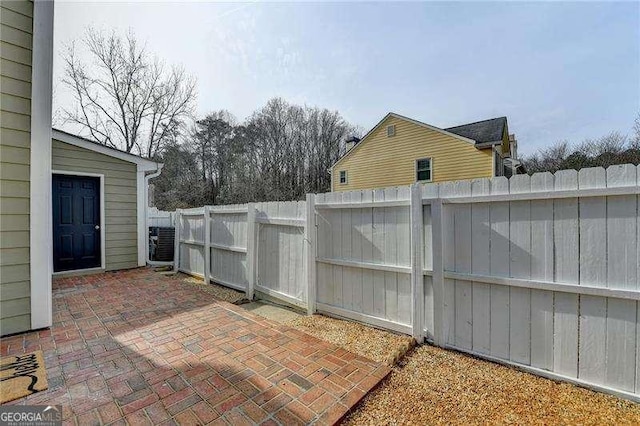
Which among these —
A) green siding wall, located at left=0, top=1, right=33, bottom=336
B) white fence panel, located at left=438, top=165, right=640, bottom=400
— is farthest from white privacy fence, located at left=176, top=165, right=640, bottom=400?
green siding wall, located at left=0, top=1, right=33, bottom=336

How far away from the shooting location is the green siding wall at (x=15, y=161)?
2.97m

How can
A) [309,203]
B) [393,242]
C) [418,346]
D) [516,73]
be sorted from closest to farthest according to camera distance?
[418,346], [393,242], [309,203], [516,73]

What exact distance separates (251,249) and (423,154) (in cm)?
984

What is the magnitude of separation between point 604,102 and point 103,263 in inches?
763

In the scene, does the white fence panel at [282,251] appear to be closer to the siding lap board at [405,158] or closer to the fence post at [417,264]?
the fence post at [417,264]

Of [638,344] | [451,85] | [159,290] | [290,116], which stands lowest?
[159,290]

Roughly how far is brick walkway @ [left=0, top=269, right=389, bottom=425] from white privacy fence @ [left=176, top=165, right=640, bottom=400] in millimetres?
858

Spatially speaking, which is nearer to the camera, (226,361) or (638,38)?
(226,361)

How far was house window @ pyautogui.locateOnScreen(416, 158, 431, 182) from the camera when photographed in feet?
39.1

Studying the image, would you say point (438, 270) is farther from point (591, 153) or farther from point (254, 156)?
point (591, 153)

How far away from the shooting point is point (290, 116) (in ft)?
72.8

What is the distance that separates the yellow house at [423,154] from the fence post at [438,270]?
9.49 metres

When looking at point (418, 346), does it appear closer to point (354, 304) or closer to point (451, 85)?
point (354, 304)

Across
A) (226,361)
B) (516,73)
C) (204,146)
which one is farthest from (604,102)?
(204,146)
